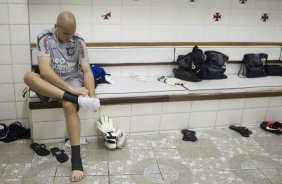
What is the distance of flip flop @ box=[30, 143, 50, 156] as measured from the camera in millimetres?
2638

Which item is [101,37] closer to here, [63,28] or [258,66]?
[63,28]

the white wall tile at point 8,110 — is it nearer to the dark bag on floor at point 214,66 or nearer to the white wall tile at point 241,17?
the dark bag on floor at point 214,66

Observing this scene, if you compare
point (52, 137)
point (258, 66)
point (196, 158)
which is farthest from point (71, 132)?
point (258, 66)

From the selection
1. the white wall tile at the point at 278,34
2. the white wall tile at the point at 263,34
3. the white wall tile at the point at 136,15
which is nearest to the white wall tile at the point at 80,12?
the white wall tile at the point at 136,15

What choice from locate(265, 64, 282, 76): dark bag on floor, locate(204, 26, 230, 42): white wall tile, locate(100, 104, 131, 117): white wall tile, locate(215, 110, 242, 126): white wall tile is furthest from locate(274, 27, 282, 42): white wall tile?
locate(100, 104, 131, 117): white wall tile

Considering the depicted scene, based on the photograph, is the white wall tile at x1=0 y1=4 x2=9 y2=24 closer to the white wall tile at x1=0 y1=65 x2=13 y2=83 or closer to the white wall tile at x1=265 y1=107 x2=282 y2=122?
the white wall tile at x1=0 y1=65 x2=13 y2=83

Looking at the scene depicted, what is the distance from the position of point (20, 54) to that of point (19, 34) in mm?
186

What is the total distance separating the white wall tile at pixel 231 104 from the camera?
3207mm

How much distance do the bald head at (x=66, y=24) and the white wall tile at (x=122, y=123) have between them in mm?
948

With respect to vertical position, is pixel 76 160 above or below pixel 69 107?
below

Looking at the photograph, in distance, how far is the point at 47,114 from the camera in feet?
8.95

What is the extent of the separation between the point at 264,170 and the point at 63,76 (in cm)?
192

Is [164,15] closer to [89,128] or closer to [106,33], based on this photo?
[106,33]

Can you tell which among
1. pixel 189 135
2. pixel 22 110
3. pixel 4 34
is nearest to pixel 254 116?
pixel 189 135
